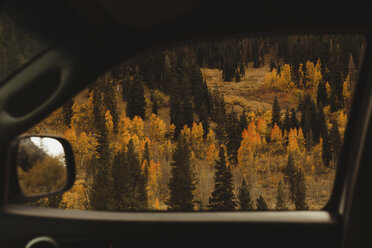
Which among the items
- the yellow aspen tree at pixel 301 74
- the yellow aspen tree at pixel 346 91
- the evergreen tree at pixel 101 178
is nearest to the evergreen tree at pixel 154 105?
the evergreen tree at pixel 101 178

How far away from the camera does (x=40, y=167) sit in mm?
1338

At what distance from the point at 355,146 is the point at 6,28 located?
1646mm

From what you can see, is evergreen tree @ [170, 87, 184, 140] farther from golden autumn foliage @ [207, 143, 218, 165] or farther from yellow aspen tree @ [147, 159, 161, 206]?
yellow aspen tree @ [147, 159, 161, 206]

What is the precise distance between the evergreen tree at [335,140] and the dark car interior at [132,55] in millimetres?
87

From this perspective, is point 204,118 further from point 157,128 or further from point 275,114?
point 275,114

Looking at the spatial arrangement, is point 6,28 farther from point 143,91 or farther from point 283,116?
point 283,116

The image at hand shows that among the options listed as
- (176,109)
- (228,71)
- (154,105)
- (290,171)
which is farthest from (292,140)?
(154,105)

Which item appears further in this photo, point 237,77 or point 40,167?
point 237,77

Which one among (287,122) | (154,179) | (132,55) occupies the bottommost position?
(154,179)

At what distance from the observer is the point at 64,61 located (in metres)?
1.25

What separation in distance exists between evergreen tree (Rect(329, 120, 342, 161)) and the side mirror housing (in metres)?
1.35

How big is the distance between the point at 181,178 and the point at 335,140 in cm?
100

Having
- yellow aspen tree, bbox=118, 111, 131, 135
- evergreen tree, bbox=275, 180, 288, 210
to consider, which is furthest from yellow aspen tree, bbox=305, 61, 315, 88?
yellow aspen tree, bbox=118, 111, 131, 135

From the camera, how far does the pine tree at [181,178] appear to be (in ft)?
6.83
